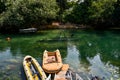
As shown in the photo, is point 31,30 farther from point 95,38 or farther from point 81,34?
point 95,38

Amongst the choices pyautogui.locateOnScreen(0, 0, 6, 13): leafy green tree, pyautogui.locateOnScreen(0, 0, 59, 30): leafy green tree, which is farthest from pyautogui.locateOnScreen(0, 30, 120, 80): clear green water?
pyautogui.locateOnScreen(0, 0, 6, 13): leafy green tree

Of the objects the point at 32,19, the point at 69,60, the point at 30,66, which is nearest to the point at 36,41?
the point at 32,19

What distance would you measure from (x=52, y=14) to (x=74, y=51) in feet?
50.8

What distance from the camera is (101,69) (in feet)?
82.1

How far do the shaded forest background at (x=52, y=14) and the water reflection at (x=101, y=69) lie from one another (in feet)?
65.2

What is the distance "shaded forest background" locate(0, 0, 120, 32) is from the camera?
45.8 m

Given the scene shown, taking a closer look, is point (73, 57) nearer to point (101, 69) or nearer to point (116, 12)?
point (101, 69)

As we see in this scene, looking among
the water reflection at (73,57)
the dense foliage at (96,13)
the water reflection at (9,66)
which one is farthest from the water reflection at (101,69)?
the dense foliage at (96,13)

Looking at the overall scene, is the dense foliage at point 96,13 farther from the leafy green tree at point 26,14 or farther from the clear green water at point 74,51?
the leafy green tree at point 26,14

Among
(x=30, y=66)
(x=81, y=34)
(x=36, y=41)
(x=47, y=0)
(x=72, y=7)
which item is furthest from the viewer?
(x=72, y=7)

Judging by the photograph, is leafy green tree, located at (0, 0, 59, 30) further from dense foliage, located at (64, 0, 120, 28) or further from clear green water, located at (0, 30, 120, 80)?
dense foliage, located at (64, 0, 120, 28)

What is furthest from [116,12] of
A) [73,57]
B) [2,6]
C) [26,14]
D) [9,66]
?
[9,66]

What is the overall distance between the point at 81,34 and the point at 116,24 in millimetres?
9994

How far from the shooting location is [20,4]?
1838 inches
